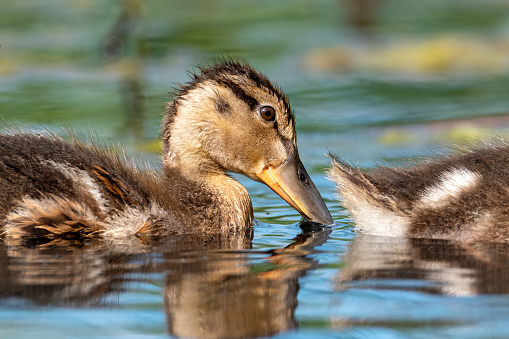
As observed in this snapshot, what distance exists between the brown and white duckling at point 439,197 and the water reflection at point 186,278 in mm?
354

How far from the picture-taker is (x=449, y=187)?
4.98m

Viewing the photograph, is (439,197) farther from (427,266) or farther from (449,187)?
(427,266)

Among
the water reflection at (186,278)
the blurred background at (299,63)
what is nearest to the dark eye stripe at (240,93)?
A: the water reflection at (186,278)

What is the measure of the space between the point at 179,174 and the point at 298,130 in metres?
2.57

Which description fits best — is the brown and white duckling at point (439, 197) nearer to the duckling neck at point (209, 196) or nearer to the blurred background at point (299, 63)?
the duckling neck at point (209, 196)

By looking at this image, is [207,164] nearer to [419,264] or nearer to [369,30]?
[419,264]

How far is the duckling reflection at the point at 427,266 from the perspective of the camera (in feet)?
13.2

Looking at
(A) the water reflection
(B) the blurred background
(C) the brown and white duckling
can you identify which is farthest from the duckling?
(B) the blurred background

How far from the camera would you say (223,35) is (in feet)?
39.5

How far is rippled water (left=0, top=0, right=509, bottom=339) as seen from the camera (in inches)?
144

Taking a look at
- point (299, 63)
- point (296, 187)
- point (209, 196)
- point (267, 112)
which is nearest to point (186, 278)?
point (209, 196)

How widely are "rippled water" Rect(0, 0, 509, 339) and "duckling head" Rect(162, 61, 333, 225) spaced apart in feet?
1.05

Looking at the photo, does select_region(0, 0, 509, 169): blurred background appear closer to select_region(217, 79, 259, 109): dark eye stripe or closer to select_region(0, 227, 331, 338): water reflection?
select_region(217, 79, 259, 109): dark eye stripe

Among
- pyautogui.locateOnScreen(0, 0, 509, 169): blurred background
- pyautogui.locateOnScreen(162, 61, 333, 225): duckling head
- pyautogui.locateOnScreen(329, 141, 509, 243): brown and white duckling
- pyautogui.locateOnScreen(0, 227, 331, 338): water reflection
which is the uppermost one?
pyautogui.locateOnScreen(0, 0, 509, 169): blurred background
